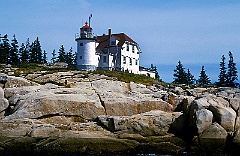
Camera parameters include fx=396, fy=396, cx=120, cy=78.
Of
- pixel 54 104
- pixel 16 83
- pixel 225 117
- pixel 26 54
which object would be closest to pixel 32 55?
pixel 26 54

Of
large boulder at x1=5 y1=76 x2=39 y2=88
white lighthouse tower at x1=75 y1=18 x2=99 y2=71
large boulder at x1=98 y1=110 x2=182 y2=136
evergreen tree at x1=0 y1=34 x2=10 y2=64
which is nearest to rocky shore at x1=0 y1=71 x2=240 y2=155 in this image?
large boulder at x1=98 y1=110 x2=182 y2=136

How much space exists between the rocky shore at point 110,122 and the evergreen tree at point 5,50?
37247 millimetres

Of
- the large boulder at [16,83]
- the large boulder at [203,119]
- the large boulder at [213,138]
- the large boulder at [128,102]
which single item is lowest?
the large boulder at [213,138]

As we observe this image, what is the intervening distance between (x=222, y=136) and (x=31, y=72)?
29.5 m

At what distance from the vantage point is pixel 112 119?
31406 millimetres

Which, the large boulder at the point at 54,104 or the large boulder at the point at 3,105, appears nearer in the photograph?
the large boulder at the point at 54,104

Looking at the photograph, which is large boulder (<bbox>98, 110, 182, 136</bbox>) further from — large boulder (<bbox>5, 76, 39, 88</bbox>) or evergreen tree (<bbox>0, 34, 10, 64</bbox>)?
evergreen tree (<bbox>0, 34, 10, 64</bbox>)

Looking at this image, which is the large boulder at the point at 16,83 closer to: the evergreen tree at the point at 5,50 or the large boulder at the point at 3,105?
the large boulder at the point at 3,105

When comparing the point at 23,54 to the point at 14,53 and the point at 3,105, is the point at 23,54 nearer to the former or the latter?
the point at 14,53

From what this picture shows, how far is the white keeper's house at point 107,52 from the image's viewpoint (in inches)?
2263

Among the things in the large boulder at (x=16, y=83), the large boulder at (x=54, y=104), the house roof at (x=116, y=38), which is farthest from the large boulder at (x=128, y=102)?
the house roof at (x=116, y=38)

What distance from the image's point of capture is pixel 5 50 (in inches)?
2985

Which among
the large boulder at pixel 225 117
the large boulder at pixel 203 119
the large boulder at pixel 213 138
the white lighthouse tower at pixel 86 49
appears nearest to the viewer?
the large boulder at pixel 213 138

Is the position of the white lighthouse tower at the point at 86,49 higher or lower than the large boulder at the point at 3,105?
higher
